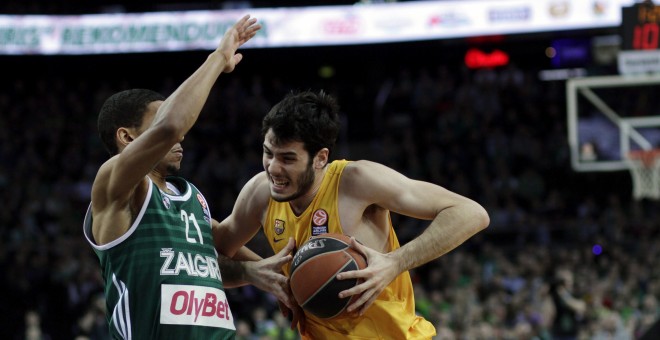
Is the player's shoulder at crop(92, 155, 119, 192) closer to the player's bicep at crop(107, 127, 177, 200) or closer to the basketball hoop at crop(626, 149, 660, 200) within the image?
the player's bicep at crop(107, 127, 177, 200)

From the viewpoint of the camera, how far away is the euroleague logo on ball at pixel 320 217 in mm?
4250

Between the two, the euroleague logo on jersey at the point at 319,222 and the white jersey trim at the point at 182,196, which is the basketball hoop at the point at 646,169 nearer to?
the euroleague logo on jersey at the point at 319,222

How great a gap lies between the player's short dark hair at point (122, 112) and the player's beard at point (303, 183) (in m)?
0.72

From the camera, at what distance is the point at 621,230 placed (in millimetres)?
16359

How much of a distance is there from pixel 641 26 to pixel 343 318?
848 cm

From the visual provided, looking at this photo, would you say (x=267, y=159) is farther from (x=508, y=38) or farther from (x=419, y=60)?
(x=419, y=60)

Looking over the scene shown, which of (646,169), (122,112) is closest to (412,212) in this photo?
(122,112)

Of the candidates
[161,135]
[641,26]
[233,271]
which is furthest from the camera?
[641,26]

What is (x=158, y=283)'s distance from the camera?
12.5ft

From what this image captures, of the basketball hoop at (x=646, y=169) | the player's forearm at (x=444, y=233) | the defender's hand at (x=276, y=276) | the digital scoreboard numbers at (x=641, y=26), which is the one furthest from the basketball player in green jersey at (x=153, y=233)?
the basketball hoop at (x=646, y=169)

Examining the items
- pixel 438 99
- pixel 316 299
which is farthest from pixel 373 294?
pixel 438 99

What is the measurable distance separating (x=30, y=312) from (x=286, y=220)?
1028 cm

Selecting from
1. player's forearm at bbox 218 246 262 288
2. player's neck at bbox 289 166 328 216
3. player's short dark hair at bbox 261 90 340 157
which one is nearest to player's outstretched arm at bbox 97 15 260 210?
player's short dark hair at bbox 261 90 340 157

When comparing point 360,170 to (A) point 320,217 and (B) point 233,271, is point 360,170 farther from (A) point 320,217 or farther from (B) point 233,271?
(B) point 233,271
